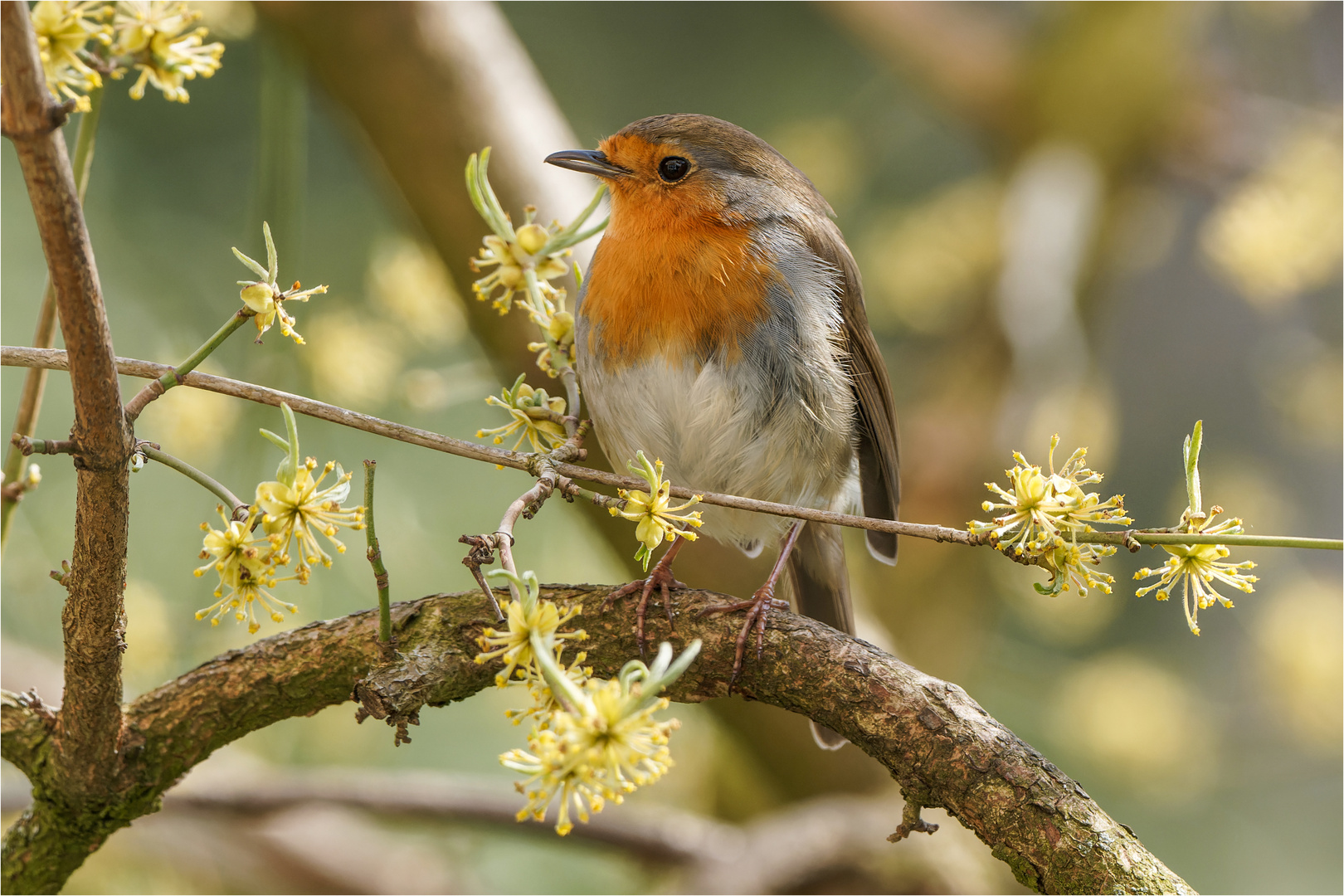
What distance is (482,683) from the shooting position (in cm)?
145

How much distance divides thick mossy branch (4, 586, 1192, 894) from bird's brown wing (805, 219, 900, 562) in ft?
1.93

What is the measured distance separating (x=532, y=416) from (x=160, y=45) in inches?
26.8

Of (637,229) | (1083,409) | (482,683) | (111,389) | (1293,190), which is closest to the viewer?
(111,389)

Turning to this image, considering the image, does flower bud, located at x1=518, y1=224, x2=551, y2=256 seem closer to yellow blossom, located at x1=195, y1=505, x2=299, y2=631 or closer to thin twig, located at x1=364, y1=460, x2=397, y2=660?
thin twig, located at x1=364, y1=460, x2=397, y2=660

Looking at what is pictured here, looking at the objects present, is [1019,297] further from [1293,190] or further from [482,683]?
[482,683]

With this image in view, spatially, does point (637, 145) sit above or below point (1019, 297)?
below

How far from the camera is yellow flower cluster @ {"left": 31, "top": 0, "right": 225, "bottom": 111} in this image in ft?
3.92

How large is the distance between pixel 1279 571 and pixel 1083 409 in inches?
52.7

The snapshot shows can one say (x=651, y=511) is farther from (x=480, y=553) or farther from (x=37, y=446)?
(x=37, y=446)

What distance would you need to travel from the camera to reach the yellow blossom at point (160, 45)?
50.2 inches

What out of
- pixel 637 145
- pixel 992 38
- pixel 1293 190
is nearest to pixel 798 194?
pixel 637 145

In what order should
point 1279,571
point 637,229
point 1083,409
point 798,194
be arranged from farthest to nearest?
point 1279,571 → point 1083,409 → point 798,194 → point 637,229

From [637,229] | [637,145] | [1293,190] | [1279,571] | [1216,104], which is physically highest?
[1216,104]

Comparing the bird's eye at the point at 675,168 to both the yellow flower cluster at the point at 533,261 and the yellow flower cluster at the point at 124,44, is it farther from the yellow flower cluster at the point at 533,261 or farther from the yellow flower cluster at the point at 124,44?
the yellow flower cluster at the point at 124,44
